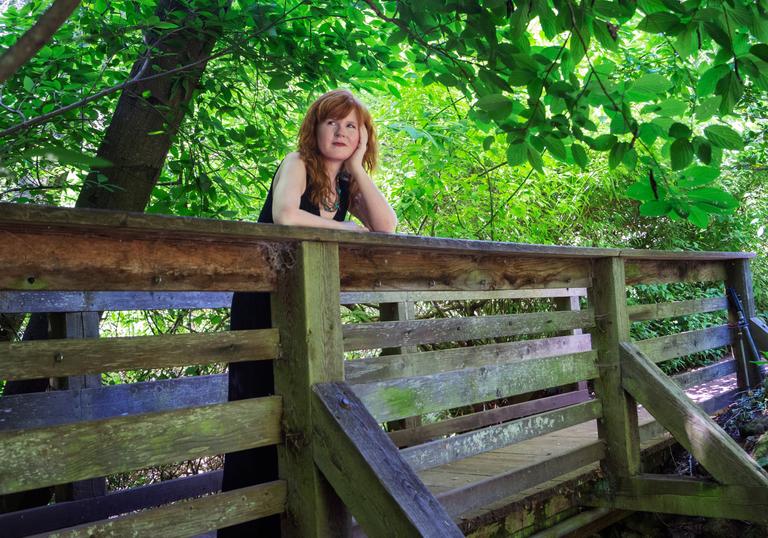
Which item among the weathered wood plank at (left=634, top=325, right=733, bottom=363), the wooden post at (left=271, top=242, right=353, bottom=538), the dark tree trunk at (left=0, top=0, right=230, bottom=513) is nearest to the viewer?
the wooden post at (left=271, top=242, right=353, bottom=538)

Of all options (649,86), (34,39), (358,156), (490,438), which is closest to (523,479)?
(490,438)

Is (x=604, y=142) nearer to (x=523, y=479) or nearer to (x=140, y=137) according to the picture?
(x=523, y=479)

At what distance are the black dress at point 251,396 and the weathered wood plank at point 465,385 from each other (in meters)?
0.36

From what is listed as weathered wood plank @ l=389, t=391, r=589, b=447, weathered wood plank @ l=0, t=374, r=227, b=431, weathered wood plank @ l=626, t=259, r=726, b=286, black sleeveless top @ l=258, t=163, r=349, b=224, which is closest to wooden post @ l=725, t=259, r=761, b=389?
weathered wood plank @ l=626, t=259, r=726, b=286

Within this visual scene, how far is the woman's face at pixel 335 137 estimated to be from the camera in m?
3.00

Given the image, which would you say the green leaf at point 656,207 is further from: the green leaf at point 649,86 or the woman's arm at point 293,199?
the woman's arm at point 293,199

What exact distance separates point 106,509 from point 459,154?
155 inches

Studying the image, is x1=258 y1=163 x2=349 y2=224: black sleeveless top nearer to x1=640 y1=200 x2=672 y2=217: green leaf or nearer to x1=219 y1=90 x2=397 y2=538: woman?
x1=219 y1=90 x2=397 y2=538: woman

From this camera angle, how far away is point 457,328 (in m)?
3.54

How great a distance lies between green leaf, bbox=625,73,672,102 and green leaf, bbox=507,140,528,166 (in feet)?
1.02

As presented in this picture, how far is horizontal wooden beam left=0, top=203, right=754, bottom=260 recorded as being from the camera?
164 cm

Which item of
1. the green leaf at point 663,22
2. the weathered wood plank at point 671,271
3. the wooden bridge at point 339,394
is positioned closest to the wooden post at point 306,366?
the wooden bridge at point 339,394

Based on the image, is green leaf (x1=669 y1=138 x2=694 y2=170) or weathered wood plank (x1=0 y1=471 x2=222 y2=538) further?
weathered wood plank (x1=0 y1=471 x2=222 y2=538)

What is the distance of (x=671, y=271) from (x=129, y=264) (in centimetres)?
364
